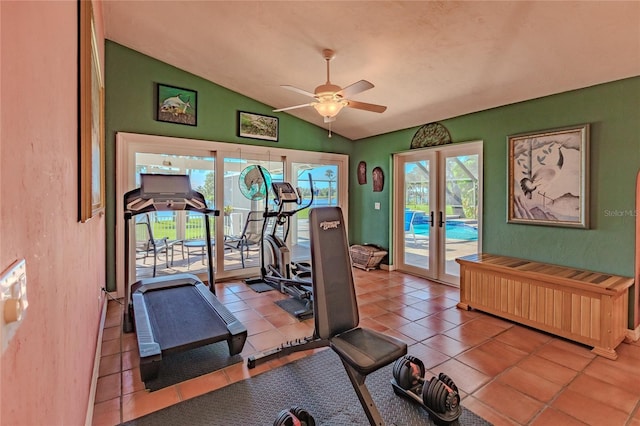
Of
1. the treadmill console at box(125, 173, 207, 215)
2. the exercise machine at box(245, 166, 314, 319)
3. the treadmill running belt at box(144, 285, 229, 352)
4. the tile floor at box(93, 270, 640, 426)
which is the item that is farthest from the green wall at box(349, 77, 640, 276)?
the treadmill console at box(125, 173, 207, 215)

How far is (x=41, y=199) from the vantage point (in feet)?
3.12

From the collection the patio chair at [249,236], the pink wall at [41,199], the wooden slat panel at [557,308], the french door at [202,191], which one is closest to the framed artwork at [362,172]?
the french door at [202,191]

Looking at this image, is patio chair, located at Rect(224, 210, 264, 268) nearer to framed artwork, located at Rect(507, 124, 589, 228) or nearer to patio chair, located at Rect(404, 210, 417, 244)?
patio chair, located at Rect(404, 210, 417, 244)

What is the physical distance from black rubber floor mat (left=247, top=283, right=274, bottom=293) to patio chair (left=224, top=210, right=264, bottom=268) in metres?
0.75

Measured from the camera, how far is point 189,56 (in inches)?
167

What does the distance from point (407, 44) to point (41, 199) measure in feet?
10.5

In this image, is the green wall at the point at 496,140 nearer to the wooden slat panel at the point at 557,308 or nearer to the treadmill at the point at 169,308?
the wooden slat panel at the point at 557,308

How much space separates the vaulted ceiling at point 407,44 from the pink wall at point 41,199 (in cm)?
205

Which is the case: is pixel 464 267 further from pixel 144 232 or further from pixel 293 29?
pixel 144 232

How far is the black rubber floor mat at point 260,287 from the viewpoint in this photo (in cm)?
465

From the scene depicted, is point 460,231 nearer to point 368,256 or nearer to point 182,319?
point 368,256

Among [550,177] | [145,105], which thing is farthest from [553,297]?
[145,105]

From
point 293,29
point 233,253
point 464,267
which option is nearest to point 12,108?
point 293,29

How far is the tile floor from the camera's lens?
83.7 inches
